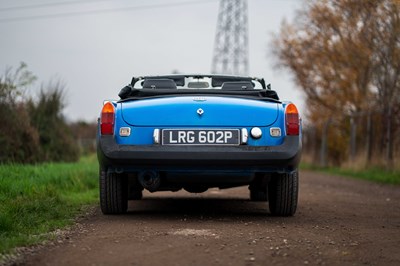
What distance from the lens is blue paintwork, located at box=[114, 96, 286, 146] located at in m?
7.15

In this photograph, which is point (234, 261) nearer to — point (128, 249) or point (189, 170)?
point (128, 249)

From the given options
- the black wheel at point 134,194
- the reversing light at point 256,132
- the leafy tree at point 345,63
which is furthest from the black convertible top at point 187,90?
the leafy tree at point 345,63

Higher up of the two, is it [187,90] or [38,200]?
[187,90]

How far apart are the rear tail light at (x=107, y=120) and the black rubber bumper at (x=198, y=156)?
0.06m

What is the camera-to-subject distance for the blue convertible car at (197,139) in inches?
279

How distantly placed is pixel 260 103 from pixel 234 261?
264 cm

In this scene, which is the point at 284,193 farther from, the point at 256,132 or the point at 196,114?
the point at 196,114

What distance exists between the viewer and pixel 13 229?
625 centimetres

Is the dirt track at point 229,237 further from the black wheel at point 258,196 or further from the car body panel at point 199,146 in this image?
the car body panel at point 199,146

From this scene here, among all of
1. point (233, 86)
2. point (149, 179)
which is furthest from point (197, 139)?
point (233, 86)

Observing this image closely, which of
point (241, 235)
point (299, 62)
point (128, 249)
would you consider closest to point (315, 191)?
point (241, 235)

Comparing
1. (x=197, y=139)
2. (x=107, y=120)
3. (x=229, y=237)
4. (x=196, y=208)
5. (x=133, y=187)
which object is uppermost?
(x=107, y=120)

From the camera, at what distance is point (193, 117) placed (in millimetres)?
7164

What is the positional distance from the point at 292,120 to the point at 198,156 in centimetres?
98
